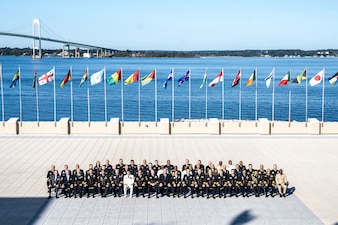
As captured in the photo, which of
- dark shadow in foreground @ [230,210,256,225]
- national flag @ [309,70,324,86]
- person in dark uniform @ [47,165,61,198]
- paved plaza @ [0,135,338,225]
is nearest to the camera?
dark shadow in foreground @ [230,210,256,225]

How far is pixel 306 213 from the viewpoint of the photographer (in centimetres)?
1622

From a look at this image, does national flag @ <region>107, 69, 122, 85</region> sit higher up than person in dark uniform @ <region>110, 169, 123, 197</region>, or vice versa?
national flag @ <region>107, 69, 122, 85</region>

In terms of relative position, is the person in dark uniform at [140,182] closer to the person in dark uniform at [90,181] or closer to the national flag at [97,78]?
the person in dark uniform at [90,181]

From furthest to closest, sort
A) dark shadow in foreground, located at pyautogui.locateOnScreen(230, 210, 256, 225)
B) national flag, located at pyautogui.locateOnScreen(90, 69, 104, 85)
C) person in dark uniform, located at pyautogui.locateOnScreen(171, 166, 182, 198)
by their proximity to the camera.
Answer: national flag, located at pyautogui.locateOnScreen(90, 69, 104, 85) → person in dark uniform, located at pyautogui.locateOnScreen(171, 166, 182, 198) → dark shadow in foreground, located at pyautogui.locateOnScreen(230, 210, 256, 225)

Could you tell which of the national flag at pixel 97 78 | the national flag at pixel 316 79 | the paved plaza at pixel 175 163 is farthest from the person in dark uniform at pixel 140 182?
the national flag at pixel 316 79

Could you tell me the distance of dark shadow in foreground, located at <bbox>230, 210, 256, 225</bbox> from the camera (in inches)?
606

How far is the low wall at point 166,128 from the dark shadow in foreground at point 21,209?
1131 centimetres

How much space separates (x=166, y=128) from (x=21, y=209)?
42.7ft

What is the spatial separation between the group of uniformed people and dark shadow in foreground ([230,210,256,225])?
1.83m

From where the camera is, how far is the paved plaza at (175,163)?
1584 cm

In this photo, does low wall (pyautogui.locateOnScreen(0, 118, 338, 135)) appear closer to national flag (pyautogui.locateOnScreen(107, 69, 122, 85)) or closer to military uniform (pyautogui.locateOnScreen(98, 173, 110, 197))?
national flag (pyautogui.locateOnScreen(107, 69, 122, 85))

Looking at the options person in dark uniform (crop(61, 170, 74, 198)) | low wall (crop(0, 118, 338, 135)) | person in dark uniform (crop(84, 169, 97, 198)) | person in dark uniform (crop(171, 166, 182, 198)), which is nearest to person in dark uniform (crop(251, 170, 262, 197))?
person in dark uniform (crop(171, 166, 182, 198))

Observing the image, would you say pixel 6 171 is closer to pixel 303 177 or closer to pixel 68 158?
pixel 68 158

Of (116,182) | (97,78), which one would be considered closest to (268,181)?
(116,182)
